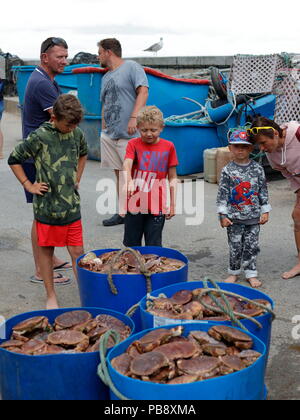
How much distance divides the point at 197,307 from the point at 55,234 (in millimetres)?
1405

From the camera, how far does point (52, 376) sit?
242 centimetres

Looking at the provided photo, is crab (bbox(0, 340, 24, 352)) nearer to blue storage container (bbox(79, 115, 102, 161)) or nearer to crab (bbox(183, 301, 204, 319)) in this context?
crab (bbox(183, 301, 204, 319))

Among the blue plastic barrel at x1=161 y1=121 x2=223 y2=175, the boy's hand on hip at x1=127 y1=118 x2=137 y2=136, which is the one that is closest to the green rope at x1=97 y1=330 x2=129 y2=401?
the boy's hand on hip at x1=127 y1=118 x2=137 y2=136

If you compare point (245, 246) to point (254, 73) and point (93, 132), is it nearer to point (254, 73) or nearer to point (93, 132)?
point (254, 73)

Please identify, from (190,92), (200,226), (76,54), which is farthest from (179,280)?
(76,54)

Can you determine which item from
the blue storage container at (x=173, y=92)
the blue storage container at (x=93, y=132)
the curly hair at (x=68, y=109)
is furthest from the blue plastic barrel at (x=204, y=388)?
the blue storage container at (x=93, y=132)

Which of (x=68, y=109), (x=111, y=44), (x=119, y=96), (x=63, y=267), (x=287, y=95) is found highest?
(x=111, y=44)

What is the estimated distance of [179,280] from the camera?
11.1ft

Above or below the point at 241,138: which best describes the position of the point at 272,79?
above

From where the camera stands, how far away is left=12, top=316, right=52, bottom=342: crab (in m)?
2.76

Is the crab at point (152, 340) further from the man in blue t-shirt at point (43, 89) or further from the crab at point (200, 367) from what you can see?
the man in blue t-shirt at point (43, 89)

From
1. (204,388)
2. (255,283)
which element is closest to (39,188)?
(255,283)
